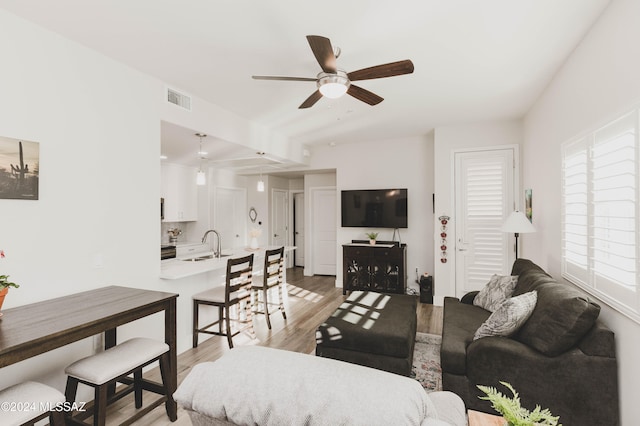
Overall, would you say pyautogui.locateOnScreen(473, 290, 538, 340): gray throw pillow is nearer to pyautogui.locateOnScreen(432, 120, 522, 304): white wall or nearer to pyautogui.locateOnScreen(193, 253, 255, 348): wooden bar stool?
pyautogui.locateOnScreen(193, 253, 255, 348): wooden bar stool

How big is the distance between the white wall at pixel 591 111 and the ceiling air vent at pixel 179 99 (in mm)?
3524

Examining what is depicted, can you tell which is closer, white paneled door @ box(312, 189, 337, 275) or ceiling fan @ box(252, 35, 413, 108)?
ceiling fan @ box(252, 35, 413, 108)

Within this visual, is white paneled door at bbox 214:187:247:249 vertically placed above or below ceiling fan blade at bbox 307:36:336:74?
below

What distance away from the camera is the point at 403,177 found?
5715mm

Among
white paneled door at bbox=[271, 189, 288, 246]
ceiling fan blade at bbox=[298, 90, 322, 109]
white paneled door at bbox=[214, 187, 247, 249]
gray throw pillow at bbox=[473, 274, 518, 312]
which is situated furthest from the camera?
white paneled door at bbox=[271, 189, 288, 246]

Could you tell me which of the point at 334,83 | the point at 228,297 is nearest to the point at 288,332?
the point at 228,297

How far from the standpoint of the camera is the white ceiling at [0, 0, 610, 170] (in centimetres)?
205

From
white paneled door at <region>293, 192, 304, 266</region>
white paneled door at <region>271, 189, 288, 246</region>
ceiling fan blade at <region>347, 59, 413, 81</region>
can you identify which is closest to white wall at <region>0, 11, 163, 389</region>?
ceiling fan blade at <region>347, 59, 413, 81</region>

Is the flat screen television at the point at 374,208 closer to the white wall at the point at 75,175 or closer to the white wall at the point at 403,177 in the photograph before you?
the white wall at the point at 403,177

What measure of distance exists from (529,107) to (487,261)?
216 centimetres

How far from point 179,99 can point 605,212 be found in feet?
12.2

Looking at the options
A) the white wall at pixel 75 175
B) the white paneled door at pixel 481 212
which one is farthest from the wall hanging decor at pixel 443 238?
the white wall at pixel 75 175

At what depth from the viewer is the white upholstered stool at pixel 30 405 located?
1.49 m

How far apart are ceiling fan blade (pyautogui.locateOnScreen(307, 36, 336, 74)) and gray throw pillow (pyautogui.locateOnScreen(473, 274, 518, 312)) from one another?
8.54 feet
